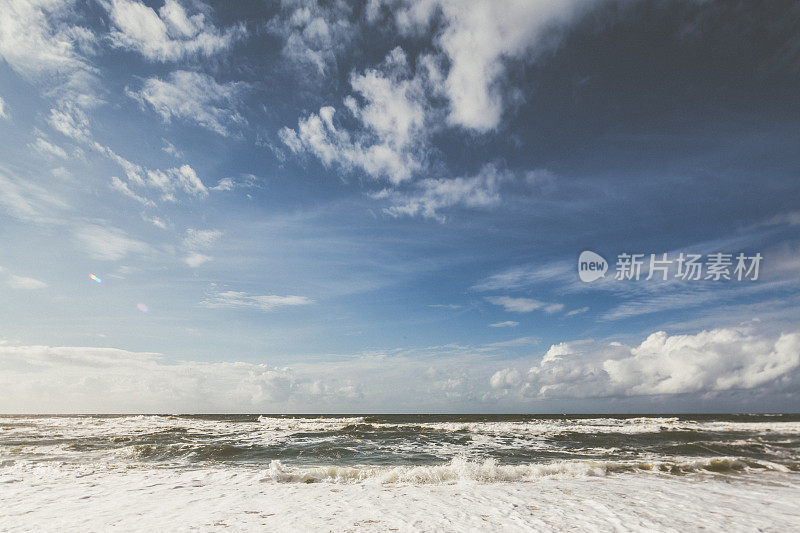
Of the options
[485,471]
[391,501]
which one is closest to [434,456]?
[485,471]

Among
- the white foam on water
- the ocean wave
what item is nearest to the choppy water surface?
the ocean wave

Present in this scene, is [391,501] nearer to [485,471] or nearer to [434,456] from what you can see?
[485,471]

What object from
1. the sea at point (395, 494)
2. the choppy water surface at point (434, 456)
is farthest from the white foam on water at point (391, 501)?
the choppy water surface at point (434, 456)

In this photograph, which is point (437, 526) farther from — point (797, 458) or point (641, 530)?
point (797, 458)

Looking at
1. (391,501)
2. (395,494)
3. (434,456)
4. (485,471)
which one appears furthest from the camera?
(434,456)

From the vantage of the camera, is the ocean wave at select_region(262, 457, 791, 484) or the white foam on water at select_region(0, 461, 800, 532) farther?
the ocean wave at select_region(262, 457, 791, 484)

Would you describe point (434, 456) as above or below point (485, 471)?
below

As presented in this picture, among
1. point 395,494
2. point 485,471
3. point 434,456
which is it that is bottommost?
point 434,456

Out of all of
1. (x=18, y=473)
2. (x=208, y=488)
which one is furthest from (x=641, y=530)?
(x=18, y=473)

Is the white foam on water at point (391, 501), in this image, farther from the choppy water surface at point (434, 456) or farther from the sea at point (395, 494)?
the choppy water surface at point (434, 456)

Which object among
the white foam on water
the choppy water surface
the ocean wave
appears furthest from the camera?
the choppy water surface

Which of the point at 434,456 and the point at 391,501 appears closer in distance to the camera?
the point at 391,501

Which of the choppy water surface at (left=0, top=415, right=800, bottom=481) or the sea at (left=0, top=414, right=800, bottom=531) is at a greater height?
the sea at (left=0, top=414, right=800, bottom=531)

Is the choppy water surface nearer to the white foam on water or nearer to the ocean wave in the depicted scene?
the ocean wave
